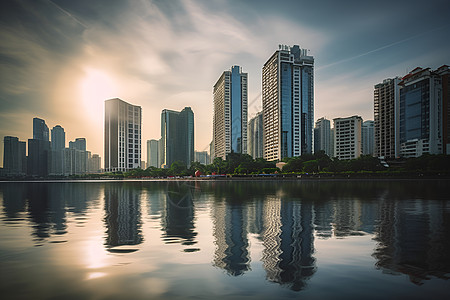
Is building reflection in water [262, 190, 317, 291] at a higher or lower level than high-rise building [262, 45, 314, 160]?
lower

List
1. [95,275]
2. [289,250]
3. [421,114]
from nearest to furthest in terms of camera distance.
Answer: [95,275] < [289,250] < [421,114]

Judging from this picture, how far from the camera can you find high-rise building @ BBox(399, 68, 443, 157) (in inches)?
6639

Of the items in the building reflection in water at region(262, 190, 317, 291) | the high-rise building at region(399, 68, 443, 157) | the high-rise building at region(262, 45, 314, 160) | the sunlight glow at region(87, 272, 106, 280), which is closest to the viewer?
the building reflection in water at region(262, 190, 317, 291)

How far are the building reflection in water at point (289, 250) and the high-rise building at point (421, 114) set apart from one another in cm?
19177

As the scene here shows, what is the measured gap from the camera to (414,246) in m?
11.7

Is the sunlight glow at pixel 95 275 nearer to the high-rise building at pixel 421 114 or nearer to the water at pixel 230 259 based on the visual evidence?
the water at pixel 230 259

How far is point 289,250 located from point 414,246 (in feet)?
17.9

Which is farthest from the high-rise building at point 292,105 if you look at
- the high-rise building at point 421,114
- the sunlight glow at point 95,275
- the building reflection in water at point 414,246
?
the sunlight glow at point 95,275

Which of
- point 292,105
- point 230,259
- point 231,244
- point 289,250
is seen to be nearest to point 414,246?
point 289,250

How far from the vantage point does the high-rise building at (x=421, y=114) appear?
168625 mm

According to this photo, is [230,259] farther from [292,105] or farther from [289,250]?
[292,105]

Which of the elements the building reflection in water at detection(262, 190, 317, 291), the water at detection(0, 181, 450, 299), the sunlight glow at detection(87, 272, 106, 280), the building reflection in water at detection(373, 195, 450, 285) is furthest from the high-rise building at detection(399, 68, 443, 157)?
the sunlight glow at detection(87, 272, 106, 280)

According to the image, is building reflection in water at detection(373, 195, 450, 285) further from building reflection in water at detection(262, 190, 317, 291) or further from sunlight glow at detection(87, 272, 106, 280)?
sunlight glow at detection(87, 272, 106, 280)

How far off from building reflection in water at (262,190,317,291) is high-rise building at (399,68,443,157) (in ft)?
629
